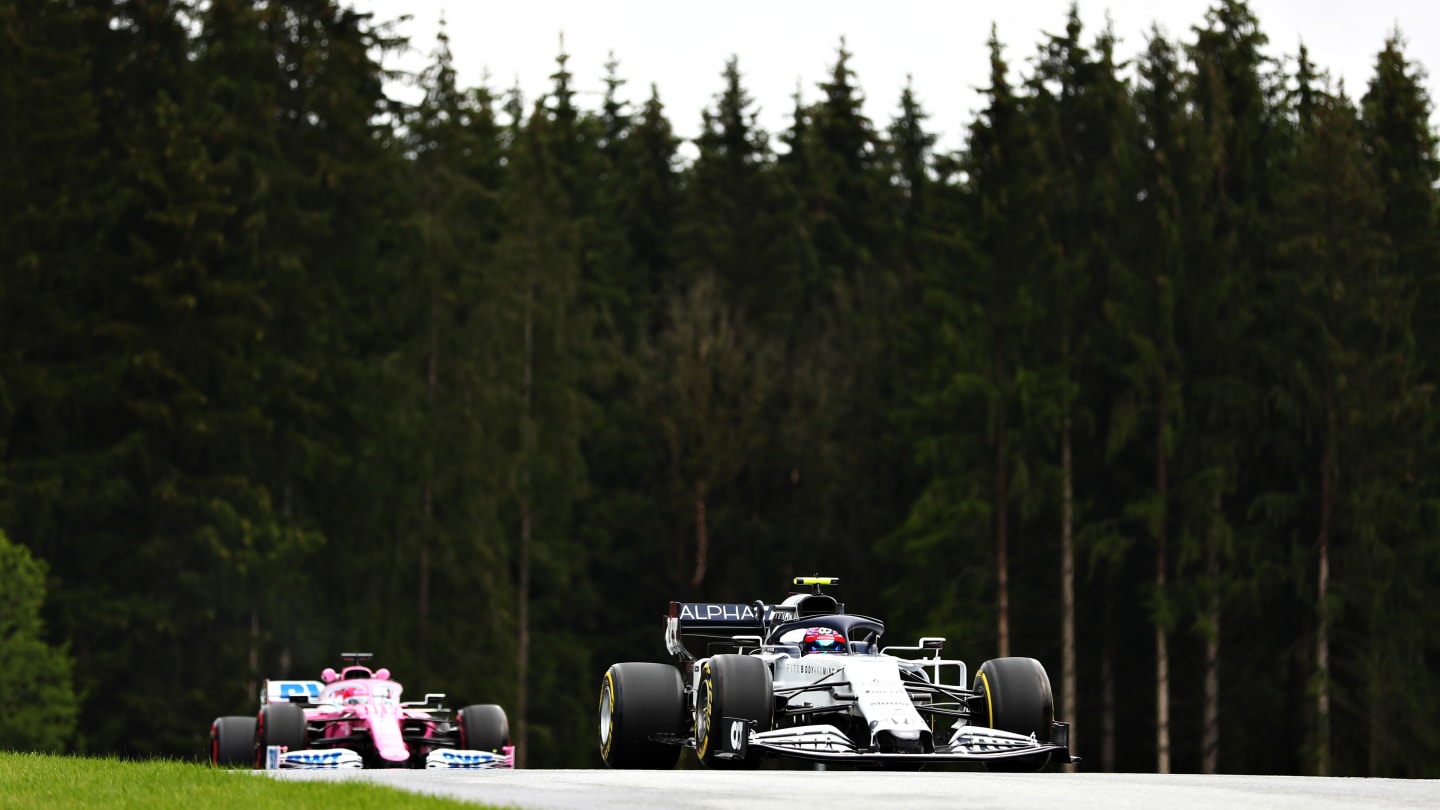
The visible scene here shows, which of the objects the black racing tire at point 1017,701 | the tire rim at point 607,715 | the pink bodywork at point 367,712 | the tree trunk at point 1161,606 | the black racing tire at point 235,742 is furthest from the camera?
the tree trunk at point 1161,606

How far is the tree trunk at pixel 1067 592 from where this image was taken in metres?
48.4

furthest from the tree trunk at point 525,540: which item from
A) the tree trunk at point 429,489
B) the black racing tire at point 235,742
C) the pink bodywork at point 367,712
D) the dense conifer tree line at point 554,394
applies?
the black racing tire at point 235,742

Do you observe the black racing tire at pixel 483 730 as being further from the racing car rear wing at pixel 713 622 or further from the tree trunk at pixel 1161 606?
the tree trunk at pixel 1161 606

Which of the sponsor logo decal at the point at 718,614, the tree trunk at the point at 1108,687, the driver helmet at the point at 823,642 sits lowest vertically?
the tree trunk at the point at 1108,687

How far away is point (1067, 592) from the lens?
48688 millimetres

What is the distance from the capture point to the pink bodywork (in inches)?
1088

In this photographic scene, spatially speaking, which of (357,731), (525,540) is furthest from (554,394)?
(357,731)

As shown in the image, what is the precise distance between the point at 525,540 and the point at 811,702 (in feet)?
137

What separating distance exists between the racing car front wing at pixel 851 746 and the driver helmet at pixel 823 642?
87.9 inches

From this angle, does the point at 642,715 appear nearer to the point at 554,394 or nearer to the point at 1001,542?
the point at 1001,542

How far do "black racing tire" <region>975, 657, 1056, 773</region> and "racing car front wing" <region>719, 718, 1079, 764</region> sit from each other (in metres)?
0.94

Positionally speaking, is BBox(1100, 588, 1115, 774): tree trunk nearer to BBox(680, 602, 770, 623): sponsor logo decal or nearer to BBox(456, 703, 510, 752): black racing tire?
BBox(456, 703, 510, 752): black racing tire

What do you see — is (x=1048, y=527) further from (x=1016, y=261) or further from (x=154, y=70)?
(x=154, y=70)

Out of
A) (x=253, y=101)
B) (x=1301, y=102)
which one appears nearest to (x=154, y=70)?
(x=253, y=101)
